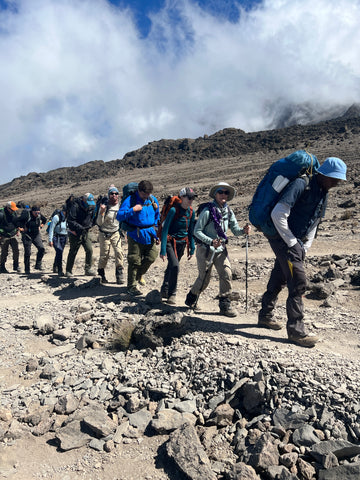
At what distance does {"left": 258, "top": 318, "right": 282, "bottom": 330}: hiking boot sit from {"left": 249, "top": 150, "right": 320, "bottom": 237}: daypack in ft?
4.23

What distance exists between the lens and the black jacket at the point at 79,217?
8.54 metres

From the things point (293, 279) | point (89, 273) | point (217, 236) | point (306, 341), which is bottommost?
point (306, 341)

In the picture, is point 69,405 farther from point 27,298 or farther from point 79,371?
point 27,298

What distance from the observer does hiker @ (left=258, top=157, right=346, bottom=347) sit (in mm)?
4016

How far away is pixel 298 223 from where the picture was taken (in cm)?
431

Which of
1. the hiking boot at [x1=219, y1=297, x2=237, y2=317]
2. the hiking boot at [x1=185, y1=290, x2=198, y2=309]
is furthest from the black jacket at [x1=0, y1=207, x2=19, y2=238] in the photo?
the hiking boot at [x1=219, y1=297, x2=237, y2=317]

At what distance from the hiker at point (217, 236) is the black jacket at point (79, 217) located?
13.2ft

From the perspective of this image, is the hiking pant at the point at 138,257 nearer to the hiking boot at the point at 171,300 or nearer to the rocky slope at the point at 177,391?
the rocky slope at the point at 177,391

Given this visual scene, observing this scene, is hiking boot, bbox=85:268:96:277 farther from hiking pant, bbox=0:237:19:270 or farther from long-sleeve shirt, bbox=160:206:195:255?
long-sleeve shirt, bbox=160:206:195:255

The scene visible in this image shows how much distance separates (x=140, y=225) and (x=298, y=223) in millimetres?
2931

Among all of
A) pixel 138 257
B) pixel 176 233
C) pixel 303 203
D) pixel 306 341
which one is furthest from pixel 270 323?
pixel 138 257

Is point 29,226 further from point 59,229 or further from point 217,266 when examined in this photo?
point 217,266

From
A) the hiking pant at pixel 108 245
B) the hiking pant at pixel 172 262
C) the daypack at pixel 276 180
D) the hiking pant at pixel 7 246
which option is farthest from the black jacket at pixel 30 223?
the daypack at pixel 276 180

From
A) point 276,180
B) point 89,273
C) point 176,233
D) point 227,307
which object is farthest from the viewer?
point 89,273
